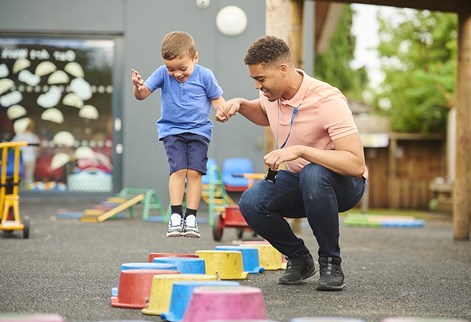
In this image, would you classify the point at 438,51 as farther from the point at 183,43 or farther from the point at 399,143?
the point at 183,43

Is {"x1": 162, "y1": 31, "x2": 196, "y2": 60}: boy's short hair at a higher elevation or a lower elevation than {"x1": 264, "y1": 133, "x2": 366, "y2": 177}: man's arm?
higher

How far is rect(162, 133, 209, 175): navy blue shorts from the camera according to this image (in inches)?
240

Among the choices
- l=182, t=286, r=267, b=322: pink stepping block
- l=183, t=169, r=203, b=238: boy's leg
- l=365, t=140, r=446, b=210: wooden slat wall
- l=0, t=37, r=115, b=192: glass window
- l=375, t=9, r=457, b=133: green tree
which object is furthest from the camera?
l=375, t=9, r=457, b=133: green tree

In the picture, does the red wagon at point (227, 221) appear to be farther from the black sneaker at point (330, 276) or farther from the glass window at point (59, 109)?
the glass window at point (59, 109)

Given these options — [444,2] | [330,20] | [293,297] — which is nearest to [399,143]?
[330,20]

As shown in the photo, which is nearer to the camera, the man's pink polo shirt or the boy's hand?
the man's pink polo shirt

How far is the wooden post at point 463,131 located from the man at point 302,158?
4700 millimetres

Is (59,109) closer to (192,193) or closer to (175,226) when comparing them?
(192,193)

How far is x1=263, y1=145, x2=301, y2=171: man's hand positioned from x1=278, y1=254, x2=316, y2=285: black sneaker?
0.80 metres

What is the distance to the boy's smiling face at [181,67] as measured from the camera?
587 centimetres

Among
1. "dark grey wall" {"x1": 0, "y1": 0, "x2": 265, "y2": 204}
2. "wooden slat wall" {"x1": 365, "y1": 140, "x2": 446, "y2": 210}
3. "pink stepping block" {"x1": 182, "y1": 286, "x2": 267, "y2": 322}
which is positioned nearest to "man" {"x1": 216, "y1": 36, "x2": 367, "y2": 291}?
"pink stepping block" {"x1": 182, "y1": 286, "x2": 267, "y2": 322}

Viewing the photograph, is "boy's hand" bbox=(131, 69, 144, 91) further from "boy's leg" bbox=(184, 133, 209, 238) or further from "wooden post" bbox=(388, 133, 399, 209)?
"wooden post" bbox=(388, 133, 399, 209)

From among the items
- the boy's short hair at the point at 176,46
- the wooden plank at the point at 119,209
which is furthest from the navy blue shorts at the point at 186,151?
the wooden plank at the point at 119,209

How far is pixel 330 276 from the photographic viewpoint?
A: 513 centimetres
